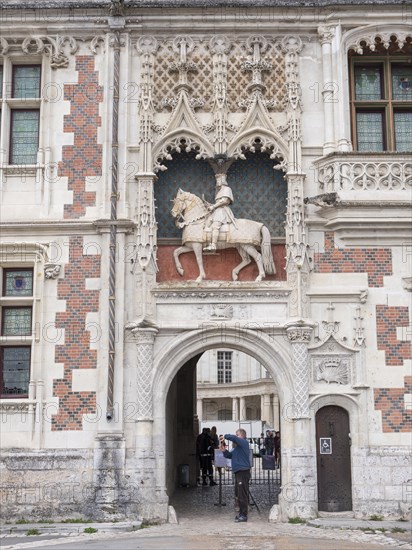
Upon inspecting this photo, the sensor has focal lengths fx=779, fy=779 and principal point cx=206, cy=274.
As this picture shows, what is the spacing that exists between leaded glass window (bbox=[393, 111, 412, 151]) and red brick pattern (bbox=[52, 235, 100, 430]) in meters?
6.71

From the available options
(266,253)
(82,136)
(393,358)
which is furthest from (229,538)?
(82,136)

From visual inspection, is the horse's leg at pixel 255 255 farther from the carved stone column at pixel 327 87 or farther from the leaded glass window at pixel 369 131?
the leaded glass window at pixel 369 131

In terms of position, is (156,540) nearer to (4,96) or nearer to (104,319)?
(104,319)

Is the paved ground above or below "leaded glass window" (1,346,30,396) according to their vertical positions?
below

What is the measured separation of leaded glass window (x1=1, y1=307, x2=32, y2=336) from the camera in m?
15.5

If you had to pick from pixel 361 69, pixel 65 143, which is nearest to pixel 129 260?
pixel 65 143

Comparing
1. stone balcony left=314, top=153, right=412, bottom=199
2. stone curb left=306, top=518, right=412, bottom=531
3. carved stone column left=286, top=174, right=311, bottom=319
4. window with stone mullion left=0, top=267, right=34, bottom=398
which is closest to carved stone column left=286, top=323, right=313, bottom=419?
carved stone column left=286, top=174, right=311, bottom=319

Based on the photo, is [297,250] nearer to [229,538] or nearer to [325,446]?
[325,446]

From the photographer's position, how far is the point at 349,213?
15.2m

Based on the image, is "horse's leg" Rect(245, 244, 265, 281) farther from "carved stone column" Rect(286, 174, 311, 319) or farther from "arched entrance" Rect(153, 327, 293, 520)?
"arched entrance" Rect(153, 327, 293, 520)

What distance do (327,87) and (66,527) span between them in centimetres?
991

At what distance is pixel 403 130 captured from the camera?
16.4 meters

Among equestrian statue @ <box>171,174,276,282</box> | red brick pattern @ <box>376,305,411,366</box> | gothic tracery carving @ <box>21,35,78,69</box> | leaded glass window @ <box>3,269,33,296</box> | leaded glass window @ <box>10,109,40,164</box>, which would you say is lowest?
red brick pattern @ <box>376,305,411,366</box>

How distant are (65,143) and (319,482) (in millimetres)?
8404
